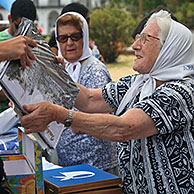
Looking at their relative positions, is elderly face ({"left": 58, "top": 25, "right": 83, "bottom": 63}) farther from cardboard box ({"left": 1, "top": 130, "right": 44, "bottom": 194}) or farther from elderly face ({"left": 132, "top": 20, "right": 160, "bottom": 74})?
cardboard box ({"left": 1, "top": 130, "right": 44, "bottom": 194})

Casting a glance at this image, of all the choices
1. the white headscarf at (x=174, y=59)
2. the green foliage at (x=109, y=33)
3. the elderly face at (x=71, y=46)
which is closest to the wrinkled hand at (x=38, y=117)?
the white headscarf at (x=174, y=59)

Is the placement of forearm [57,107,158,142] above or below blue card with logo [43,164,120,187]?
above

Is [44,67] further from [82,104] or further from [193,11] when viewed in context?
[193,11]

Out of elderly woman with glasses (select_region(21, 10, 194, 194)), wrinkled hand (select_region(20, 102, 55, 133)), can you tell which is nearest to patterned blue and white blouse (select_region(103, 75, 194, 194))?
elderly woman with glasses (select_region(21, 10, 194, 194))

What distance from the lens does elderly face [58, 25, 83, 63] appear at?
3.60 meters

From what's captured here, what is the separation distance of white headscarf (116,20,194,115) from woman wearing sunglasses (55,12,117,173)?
0.99 metres

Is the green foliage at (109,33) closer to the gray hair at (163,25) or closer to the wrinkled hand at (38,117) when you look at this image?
the gray hair at (163,25)

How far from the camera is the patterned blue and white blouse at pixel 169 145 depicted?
2.24 metres

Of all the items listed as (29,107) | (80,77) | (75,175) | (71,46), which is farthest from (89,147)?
(29,107)

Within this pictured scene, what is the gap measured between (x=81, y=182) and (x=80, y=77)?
1.26 metres

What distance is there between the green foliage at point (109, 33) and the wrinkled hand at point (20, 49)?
54.4 ft

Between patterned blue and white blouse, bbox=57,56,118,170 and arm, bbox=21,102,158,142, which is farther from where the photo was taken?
patterned blue and white blouse, bbox=57,56,118,170

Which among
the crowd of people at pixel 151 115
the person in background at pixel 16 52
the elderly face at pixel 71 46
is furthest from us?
the elderly face at pixel 71 46

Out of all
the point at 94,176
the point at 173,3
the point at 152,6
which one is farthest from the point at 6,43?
the point at 152,6
